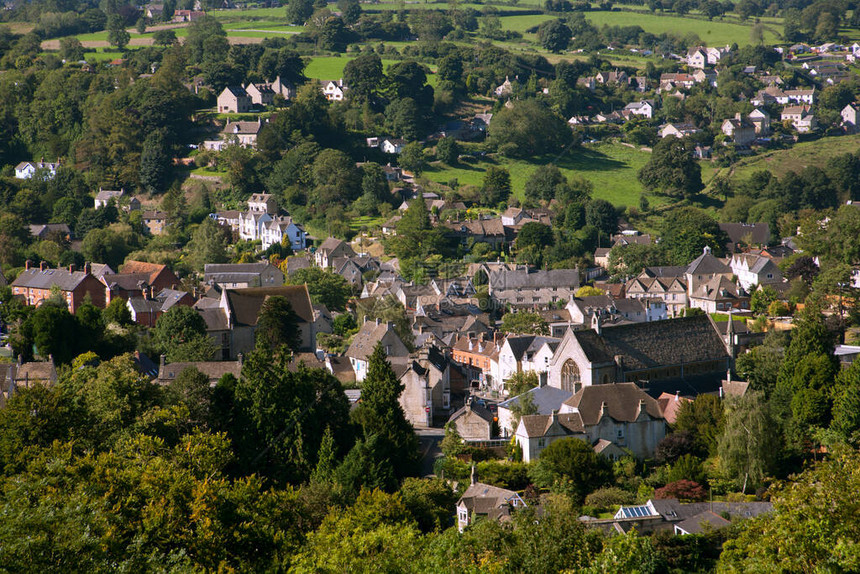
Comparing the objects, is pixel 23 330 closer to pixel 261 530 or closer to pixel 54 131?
pixel 261 530

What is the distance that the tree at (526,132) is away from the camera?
322ft

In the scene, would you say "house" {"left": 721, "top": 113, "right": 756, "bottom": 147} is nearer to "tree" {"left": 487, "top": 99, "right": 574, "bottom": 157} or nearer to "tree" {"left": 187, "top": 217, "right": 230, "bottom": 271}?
"tree" {"left": 487, "top": 99, "right": 574, "bottom": 157}

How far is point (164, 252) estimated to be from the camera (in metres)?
75.7

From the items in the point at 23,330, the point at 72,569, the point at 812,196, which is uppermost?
the point at 72,569

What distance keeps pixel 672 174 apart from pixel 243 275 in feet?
131

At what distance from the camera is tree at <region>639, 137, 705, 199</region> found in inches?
3506

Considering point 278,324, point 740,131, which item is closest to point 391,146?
point 740,131

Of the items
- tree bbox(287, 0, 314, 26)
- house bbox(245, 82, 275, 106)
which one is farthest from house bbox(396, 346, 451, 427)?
tree bbox(287, 0, 314, 26)

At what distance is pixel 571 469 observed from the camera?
117 ft

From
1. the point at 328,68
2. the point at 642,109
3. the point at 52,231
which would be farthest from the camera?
the point at 328,68

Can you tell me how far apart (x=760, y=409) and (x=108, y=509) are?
22648 millimetres

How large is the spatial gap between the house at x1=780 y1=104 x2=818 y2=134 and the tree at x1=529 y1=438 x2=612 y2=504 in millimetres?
84567

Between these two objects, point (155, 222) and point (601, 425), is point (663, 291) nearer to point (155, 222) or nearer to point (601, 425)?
point (601, 425)

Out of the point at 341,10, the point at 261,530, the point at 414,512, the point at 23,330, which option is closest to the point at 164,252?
the point at 23,330
